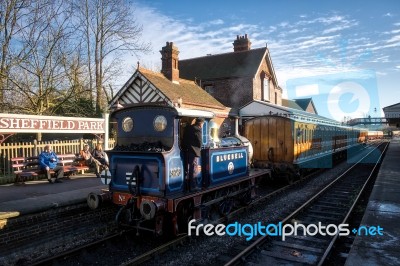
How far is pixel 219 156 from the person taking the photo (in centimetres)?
812

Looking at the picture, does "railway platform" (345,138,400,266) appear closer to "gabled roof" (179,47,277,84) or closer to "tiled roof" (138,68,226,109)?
"tiled roof" (138,68,226,109)

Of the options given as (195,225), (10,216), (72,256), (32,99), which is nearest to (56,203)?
(10,216)

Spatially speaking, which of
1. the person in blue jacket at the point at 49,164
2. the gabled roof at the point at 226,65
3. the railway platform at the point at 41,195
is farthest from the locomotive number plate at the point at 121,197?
the gabled roof at the point at 226,65

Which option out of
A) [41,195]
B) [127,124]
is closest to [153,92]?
[41,195]

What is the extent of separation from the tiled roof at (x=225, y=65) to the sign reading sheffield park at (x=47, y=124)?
1679 cm

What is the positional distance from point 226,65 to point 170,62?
25.3 feet

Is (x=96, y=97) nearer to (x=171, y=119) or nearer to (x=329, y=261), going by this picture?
(x=171, y=119)

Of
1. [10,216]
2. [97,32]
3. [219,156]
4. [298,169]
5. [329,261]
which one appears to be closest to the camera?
[329,261]

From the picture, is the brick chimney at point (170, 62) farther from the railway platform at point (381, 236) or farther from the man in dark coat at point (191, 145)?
the man in dark coat at point (191, 145)

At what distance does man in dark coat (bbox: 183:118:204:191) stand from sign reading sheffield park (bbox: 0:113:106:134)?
6995 millimetres

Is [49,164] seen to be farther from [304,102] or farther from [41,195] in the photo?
[304,102]

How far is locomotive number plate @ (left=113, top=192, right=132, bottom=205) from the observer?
690cm

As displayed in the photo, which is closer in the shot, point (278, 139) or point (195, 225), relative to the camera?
point (195, 225)

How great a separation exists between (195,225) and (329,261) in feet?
9.23
